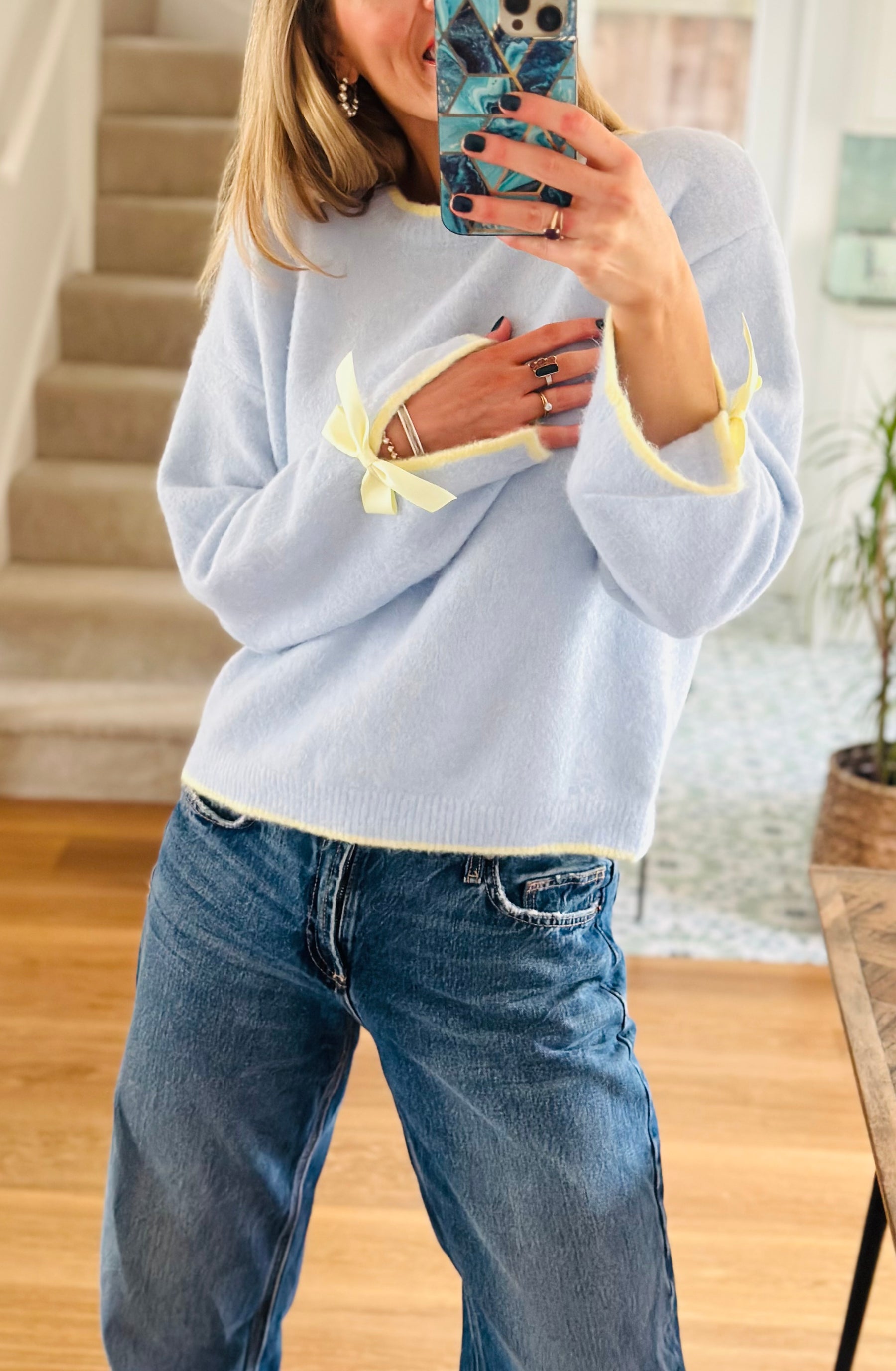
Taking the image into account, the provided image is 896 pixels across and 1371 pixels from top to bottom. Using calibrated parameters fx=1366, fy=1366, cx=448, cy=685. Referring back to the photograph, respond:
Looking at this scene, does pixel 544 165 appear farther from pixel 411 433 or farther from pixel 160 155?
pixel 160 155

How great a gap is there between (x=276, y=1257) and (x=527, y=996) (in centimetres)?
35

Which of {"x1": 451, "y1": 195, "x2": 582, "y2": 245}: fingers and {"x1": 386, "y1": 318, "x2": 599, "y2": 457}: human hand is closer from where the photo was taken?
{"x1": 451, "y1": 195, "x2": 582, "y2": 245}: fingers

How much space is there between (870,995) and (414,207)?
24.4 inches

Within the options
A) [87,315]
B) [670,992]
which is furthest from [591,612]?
[87,315]

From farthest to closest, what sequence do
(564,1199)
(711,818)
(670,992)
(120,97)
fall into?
(120,97)
(711,818)
(670,992)
(564,1199)

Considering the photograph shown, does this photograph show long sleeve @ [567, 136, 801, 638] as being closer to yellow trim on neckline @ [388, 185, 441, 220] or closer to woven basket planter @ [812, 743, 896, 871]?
yellow trim on neckline @ [388, 185, 441, 220]

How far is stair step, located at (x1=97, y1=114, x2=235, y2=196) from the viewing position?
153 inches

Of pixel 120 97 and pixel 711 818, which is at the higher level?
pixel 120 97

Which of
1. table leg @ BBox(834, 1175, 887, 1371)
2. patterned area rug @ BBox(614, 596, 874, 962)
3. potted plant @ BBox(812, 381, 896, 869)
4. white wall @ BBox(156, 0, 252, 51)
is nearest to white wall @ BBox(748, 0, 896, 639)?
patterned area rug @ BBox(614, 596, 874, 962)

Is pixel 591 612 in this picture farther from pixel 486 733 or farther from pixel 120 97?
pixel 120 97

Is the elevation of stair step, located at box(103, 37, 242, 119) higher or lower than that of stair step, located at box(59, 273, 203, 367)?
higher

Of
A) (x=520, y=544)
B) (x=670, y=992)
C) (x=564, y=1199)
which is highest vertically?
(x=520, y=544)

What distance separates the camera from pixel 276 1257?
100cm

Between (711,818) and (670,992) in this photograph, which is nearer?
(670,992)
